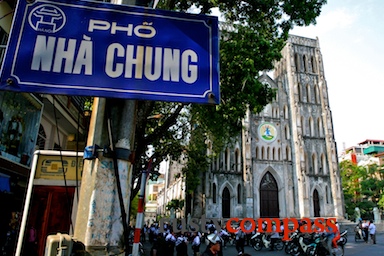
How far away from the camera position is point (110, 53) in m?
1.80

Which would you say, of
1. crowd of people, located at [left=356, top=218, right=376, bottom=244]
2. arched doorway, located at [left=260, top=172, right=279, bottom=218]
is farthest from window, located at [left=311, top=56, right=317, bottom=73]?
crowd of people, located at [left=356, top=218, right=376, bottom=244]

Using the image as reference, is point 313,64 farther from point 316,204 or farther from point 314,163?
point 316,204

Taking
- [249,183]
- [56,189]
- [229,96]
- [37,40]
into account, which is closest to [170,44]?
[37,40]

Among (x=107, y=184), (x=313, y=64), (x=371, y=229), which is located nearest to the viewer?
(x=107, y=184)

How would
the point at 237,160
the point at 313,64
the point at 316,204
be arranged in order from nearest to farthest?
the point at 237,160 < the point at 316,204 < the point at 313,64

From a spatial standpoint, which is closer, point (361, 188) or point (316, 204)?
point (316, 204)

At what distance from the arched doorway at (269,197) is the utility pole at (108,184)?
27607mm

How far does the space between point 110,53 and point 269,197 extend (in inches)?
1114

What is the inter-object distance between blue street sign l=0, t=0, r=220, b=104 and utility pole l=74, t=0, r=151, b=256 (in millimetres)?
146

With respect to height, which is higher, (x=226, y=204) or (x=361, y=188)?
(x=361, y=188)

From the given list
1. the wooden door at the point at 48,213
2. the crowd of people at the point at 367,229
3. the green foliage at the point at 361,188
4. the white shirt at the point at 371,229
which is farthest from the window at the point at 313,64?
the wooden door at the point at 48,213

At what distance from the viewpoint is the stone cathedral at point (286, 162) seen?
87.4 feet

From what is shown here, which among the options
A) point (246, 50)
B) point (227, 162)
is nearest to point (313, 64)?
point (227, 162)

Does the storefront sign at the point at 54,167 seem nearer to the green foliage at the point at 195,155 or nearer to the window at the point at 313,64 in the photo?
the green foliage at the point at 195,155
